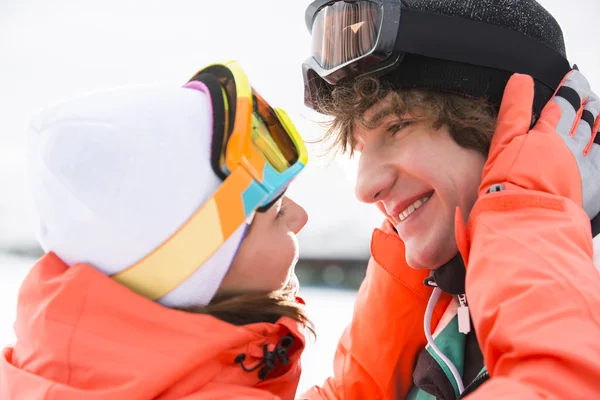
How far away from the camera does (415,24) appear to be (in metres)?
1.09

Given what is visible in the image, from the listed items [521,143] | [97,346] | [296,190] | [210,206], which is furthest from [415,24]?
[296,190]

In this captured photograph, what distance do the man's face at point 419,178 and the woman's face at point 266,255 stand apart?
0.19 m

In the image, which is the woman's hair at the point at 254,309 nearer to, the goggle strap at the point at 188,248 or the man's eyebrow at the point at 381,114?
the goggle strap at the point at 188,248

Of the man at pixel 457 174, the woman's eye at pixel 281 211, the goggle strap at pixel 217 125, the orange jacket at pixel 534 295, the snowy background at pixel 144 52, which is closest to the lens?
the orange jacket at pixel 534 295

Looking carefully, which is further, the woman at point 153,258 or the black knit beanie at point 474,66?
the black knit beanie at point 474,66

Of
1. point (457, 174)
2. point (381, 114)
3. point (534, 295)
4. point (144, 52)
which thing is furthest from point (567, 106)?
point (144, 52)

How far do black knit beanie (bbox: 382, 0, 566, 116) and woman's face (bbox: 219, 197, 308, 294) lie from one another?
36 centimetres

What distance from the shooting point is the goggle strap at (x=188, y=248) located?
909 millimetres

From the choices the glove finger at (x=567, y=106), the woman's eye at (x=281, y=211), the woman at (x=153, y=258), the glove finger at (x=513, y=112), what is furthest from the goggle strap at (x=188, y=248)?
the glove finger at (x=567, y=106)

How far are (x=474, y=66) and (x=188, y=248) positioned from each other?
2.02 ft

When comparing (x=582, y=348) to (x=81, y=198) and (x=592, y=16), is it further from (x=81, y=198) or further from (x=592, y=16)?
(x=592, y=16)

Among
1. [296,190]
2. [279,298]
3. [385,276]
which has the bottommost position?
[296,190]

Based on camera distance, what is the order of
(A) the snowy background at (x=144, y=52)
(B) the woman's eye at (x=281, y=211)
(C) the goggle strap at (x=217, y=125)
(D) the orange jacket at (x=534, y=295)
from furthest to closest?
(A) the snowy background at (x=144, y=52) → (B) the woman's eye at (x=281, y=211) → (C) the goggle strap at (x=217, y=125) → (D) the orange jacket at (x=534, y=295)

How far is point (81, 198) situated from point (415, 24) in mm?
658
